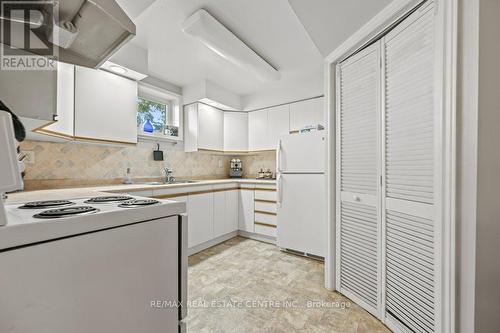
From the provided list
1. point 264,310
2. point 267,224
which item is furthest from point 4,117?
point 267,224

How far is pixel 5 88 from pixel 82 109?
1.22 meters

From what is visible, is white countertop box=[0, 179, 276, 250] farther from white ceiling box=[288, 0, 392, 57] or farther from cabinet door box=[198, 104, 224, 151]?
cabinet door box=[198, 104, 224, 151]

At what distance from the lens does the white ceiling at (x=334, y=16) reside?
1.38m

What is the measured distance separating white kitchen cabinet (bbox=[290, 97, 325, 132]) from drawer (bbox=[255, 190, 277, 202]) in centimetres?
104

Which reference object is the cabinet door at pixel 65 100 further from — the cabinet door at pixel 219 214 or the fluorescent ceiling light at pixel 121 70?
the cabinet door at pixel 219 214

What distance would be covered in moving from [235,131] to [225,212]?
1418 mm

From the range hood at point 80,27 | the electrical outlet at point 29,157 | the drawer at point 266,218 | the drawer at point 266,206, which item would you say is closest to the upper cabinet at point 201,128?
the drawer at point 266,206

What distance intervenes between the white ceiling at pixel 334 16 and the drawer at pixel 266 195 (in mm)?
1861

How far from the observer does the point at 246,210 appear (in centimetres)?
327

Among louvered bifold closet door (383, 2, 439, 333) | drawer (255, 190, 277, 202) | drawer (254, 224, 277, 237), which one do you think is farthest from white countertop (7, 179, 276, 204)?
louvered bifold closet door (383, 2, 439, 333)

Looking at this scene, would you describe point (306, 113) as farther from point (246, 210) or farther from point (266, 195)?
point (246, 210)

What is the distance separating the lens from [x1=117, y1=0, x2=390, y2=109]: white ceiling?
1.52 m

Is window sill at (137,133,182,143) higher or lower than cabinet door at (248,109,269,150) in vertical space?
lower

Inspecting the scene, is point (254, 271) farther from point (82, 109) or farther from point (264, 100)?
point (264, 100)
